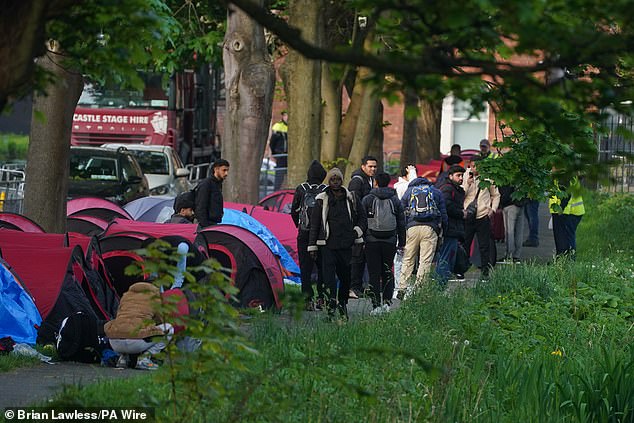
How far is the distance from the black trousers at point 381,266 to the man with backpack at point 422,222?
1.02 meters

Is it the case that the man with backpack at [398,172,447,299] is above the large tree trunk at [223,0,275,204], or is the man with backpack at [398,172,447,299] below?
below

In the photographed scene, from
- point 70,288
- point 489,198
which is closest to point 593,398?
point 70,288

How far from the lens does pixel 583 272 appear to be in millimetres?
15641

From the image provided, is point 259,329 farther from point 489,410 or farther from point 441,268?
point 441,268

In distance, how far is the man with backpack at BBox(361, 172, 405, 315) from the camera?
1422cm

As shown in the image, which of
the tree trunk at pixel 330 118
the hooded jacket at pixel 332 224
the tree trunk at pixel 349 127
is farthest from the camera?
the tree trunk at pixel 349 127

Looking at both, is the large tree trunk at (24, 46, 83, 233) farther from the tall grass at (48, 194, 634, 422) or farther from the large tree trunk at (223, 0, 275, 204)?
the tall grass at (48, 194, 634, 422)

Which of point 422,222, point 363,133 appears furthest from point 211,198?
point 363,133

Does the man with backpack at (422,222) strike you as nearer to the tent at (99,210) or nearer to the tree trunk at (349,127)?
the tent at (99,210)

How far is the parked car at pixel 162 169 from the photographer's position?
2670cm

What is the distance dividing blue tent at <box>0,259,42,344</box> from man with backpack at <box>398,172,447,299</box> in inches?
201

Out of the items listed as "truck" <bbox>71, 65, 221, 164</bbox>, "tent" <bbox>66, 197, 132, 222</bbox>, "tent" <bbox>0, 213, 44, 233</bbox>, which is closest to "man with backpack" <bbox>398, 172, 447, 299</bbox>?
"tent" <bbox>66, 197, 132, 222</bbox>

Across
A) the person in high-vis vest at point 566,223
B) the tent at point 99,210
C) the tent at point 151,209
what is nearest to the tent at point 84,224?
the tent at point 99,210

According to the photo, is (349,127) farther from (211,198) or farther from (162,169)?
(211,198)
